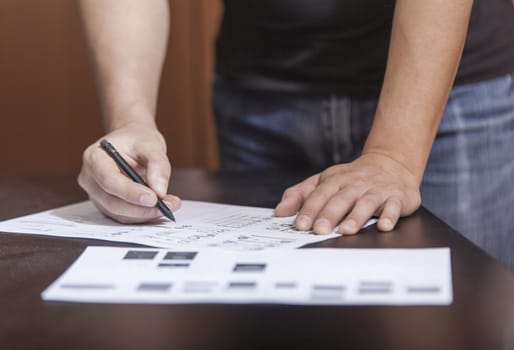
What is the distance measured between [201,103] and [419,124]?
1.46 meters

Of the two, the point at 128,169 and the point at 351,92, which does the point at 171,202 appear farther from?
the point at 351,92

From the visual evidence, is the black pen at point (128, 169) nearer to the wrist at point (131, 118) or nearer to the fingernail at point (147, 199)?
the fingernail at point (147, 199)

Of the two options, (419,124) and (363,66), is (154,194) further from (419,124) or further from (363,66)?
(363,66)

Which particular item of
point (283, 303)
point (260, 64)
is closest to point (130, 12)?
point (260, 64)

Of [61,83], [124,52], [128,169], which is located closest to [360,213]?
[128,169]

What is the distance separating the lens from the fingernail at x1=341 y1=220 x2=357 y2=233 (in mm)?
708

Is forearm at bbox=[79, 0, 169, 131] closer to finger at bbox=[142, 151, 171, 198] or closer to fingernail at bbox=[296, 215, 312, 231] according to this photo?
finger at bbox=[142, 151, 171, 198]

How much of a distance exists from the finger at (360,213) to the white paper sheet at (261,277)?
0.07m

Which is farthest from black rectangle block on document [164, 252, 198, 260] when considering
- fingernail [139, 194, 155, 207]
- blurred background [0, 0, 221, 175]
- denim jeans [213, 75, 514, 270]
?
blurred background [0, 0, 221, 175]

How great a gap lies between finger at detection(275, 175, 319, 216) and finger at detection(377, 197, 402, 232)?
0.33 feet

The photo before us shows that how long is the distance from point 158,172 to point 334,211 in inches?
7.5

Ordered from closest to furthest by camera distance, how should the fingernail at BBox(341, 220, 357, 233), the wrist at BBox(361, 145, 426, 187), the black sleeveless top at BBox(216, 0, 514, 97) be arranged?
the fingernail at BBox(341, 220, 357, 233) → the wrist at BBox(361, 145, 426, 187) → the black sleeveless top at BBox(216, 0, 514, 97)

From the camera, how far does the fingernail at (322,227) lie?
28.0 inches

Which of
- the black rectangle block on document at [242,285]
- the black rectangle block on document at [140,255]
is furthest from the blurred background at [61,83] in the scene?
the black rectangle block on document at [242,285]
